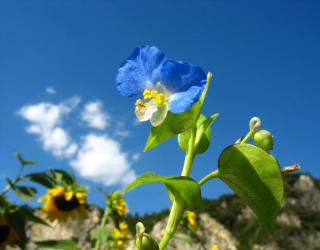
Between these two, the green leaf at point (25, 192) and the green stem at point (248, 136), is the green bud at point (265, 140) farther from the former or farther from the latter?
the green leaf at point (25, 192)

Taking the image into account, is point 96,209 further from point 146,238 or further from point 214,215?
point 146,238

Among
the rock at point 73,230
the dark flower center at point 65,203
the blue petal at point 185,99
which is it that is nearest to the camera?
the blue petal at point 185,99

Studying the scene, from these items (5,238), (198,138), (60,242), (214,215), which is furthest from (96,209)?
(198,138)

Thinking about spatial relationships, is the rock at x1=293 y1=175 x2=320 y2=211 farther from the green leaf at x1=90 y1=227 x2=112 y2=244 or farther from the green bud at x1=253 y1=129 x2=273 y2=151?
the green bud at x1=253 y1=129 x2=273 y2=151

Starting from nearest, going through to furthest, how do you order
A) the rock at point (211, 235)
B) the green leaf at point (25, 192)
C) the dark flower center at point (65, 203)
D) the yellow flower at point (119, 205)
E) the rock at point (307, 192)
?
the green leaf at point (25, 192) → the yellow flower at point (119, 205) → the dark flower center at point (65, 203) → the rock at point (211, 235) → the rock at point (307, 192)

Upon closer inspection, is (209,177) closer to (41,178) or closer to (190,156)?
(190,156)

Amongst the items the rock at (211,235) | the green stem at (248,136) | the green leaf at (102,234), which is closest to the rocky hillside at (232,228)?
the rock at (211,235)

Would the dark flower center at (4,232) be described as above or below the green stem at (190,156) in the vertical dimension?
above
